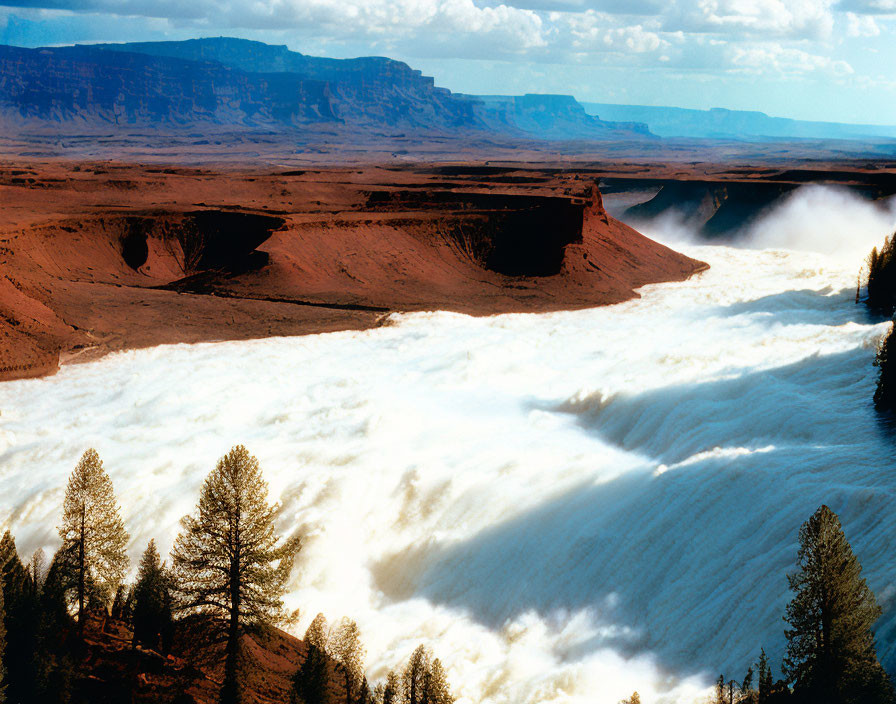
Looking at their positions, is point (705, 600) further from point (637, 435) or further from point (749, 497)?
point (637, 435)

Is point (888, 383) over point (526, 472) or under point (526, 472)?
over

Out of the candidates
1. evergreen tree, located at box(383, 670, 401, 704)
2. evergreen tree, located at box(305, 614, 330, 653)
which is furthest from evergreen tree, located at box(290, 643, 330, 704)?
evergreen tree, located at box(383, 670, 401, 704)

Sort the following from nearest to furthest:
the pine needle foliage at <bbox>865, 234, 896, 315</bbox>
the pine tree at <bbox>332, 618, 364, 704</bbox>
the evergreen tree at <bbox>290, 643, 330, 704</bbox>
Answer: the evergreen tree at <bbox>290, 643, 330, 704</bbox> < the pine tree at <bbox>332, 618, 364, 704</bbox> < the pine needle foliage at <bbox>865, 234, 896, 315</bbox>

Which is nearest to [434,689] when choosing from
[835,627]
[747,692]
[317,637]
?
[317,637]

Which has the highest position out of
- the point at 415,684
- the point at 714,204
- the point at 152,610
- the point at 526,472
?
the point at 714,204

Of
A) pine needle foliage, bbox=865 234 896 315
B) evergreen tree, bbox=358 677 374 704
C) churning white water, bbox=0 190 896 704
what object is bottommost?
evergreen tree, bbox=358 677 374 704

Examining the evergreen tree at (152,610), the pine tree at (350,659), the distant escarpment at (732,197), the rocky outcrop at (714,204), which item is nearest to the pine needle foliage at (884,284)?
the pine tree at (350,659)

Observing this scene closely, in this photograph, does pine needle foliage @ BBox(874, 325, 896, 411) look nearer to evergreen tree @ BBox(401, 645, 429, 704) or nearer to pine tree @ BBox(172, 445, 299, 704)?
evergreen tree @ BBox(401, 645, 429, 704)

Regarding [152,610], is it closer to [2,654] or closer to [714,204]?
[2,654]

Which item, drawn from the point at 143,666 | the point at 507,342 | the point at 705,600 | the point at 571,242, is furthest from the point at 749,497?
the point at 571,242
